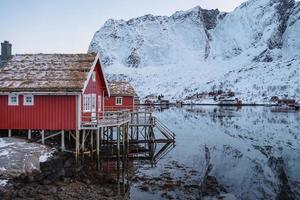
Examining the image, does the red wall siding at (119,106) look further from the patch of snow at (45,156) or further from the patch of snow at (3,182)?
the patch of snow at (3,182)

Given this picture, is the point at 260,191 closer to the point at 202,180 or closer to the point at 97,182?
the point at 202,180

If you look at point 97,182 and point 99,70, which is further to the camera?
point 99,70

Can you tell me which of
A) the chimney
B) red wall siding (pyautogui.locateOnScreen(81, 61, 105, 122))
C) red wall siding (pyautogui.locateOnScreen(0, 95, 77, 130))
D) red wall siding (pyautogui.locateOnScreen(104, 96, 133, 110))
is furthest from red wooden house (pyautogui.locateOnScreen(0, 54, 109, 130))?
red wall siding (pyautogui.locateOnScreen(104, 96, 133, 110))

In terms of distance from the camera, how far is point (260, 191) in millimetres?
26969

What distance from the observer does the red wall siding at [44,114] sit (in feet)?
99.0

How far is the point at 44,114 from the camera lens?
99.6ft

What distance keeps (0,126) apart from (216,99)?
143 metres

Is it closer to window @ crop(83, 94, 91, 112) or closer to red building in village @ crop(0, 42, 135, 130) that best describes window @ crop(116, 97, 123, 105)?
window @ crop(83, 94, 91, 112)

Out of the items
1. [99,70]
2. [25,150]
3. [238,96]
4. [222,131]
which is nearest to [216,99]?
[238,96]

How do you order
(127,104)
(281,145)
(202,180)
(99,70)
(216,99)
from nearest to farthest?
(202,180)
(99,70)
(281,145)
(127,104)
(216,99)

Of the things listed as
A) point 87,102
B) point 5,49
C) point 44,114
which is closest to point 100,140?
point 87,102

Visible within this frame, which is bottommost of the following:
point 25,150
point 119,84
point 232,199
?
point 232,199

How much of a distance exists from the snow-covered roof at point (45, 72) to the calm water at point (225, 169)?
808 cm

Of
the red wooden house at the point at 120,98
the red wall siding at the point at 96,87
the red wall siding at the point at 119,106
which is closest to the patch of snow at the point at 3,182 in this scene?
the red wall siding at the point at 96,87
